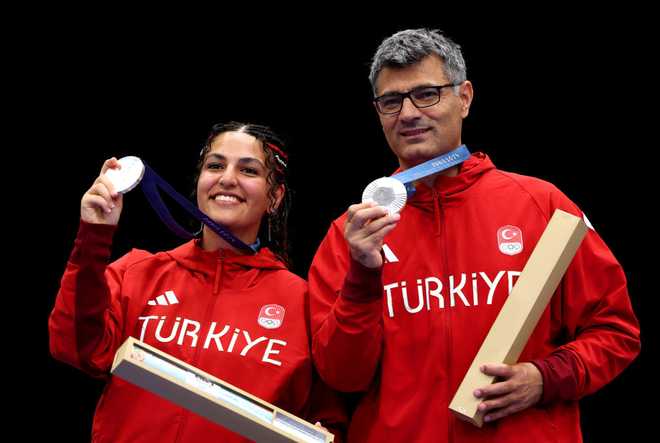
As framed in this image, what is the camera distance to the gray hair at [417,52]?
2545mm

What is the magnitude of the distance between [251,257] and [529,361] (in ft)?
3.30

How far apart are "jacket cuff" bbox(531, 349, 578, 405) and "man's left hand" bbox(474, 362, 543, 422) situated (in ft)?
0.07

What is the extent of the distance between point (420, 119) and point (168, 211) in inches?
34.1

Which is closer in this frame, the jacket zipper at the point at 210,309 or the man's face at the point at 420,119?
the jacket zipper at the point at 210,309

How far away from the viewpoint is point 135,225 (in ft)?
12.1

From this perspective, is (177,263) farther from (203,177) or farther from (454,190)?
(454,190)

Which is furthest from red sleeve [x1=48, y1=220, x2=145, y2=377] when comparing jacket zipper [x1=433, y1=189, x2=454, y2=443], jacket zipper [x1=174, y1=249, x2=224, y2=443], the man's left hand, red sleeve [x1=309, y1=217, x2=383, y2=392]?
the man's left hand

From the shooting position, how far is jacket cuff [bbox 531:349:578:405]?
2.15 meters

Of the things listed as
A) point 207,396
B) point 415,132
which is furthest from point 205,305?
point 415,132

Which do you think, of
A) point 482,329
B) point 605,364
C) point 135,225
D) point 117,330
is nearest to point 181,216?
point 135,225

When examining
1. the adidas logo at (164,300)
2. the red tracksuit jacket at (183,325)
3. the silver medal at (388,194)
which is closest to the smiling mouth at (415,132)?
the silver medal at (388,194)

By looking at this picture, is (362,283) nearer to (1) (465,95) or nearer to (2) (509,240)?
(2) (509,240)

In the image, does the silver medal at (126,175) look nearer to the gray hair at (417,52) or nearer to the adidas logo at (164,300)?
the adidas logo at (164,300)

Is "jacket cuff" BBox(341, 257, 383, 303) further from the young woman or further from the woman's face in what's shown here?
the woman's face
